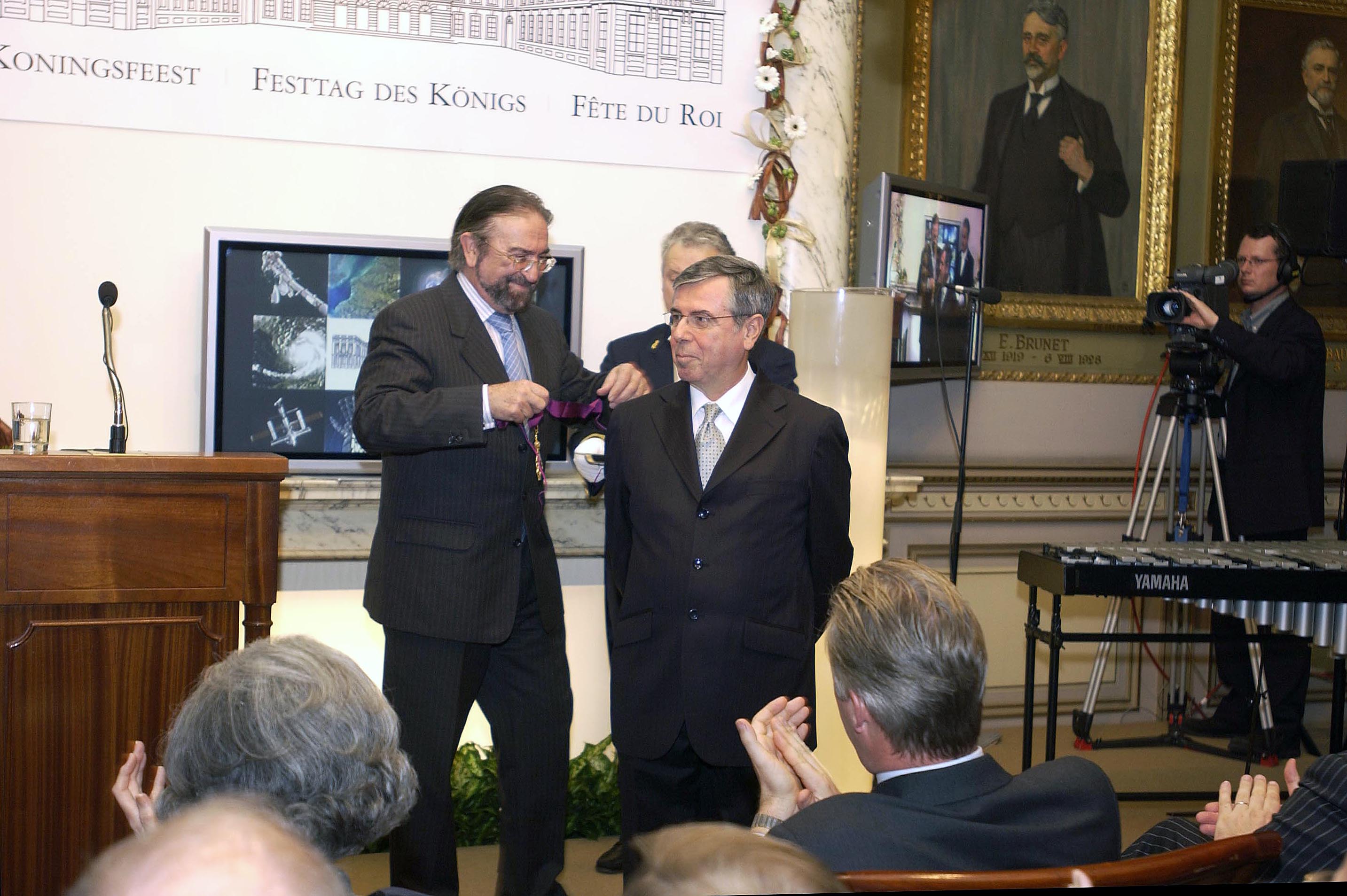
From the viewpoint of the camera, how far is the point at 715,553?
2.65 m

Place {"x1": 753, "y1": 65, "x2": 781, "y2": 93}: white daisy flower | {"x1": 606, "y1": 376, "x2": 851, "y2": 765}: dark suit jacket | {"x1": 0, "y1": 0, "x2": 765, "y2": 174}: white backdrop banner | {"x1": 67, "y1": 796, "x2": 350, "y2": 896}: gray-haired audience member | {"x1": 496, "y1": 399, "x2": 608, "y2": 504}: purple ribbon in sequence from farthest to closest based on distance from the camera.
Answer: {"x1": 753, "y1": 65, "x2": 781, "y2": 93}: white daisy flower → {"x1": 0, "y1": 0, "x2": 765, "y2": 174}: white backdrop banner → {"x1": 496, "y1": 399, "x2": 608, "y2": 504}: purple ribbon → {"x1": 606, "y1": 376, "x2": 851, "y2": 765}: dark suit jacket → {"x1": 67, "y1": 796, "x2": 350, "y2": 896}: gray-haired audience member

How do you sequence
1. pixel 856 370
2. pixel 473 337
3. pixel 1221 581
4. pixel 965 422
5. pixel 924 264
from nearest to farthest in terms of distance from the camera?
pixel 473 337 < pixel 1221 581 < pixel 856 370 < pixel 965 422 < pixel 924 264

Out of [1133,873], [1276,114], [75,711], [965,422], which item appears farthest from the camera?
[1276,114]

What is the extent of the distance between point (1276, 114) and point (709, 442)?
4413 mm

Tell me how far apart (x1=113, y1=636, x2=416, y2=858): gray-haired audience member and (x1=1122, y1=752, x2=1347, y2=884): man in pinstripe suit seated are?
114 centimetres

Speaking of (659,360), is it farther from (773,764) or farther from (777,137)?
(773,764)

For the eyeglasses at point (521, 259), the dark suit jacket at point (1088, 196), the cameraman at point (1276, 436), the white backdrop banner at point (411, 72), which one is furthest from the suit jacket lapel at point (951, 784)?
the dark suit jacket at point (1088, 196)

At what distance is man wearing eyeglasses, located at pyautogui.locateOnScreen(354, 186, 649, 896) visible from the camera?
2852 mm

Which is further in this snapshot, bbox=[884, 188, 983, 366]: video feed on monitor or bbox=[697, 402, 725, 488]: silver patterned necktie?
bbox=[884, 188, 983, 366]: video feed on monitor

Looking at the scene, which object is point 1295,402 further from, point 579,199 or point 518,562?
point 518,562

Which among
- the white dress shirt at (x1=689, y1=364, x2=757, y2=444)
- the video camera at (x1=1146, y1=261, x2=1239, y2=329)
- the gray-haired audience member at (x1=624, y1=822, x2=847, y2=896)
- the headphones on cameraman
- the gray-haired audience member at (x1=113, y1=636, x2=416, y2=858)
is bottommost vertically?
the gray-haired audience member at (x1=113, y1=636, x2=416, y2=858)

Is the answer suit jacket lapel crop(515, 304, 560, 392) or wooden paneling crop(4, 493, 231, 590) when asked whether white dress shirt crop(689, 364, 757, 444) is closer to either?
suit jacket lapel crop(515, 304, 560, 392)

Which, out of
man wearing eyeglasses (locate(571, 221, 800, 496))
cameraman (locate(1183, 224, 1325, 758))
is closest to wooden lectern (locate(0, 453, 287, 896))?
man wearing eyeglasses (locate(571, 221, 800, 496))

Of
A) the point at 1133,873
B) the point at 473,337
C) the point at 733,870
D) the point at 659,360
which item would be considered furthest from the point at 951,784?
the point at 659,360
